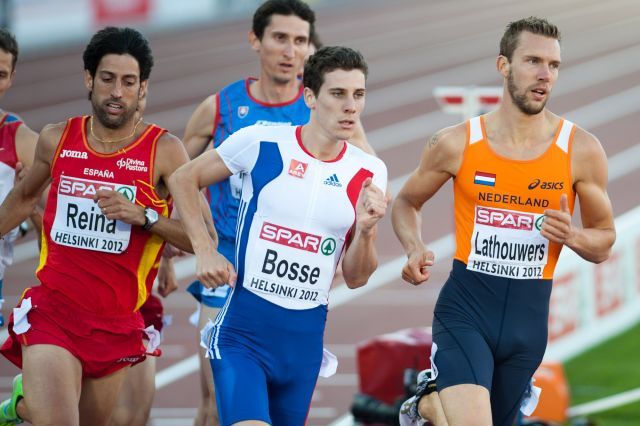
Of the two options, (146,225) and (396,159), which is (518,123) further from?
(396,159)

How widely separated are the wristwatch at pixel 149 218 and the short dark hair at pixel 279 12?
2.04m

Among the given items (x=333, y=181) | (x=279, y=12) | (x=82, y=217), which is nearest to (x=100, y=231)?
(x=82, y=217)

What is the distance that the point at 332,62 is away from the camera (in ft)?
22.2

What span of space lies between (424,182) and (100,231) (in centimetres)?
174

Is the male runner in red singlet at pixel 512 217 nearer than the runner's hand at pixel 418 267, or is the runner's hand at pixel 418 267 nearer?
the runner's hand at pixel 418 267

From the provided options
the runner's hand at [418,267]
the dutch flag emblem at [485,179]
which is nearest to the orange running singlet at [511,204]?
the dutch flag emblem at [485,179]

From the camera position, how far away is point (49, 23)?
32906 mm

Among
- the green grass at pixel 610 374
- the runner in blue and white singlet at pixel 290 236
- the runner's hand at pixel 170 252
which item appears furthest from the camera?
the green grass at pixel 610 374

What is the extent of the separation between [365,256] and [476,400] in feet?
2.94

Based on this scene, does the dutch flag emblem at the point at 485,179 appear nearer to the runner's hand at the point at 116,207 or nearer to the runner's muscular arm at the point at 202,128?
the runner's hand at the point at 116,207

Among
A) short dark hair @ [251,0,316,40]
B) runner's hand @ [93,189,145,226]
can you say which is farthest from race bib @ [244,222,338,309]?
short dark hair @ [251,0,316,40]

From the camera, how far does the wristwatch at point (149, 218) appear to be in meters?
6.96

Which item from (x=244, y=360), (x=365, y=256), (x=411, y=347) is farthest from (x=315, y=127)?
(x=411, y=347)

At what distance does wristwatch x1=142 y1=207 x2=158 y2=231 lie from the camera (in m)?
6.96
